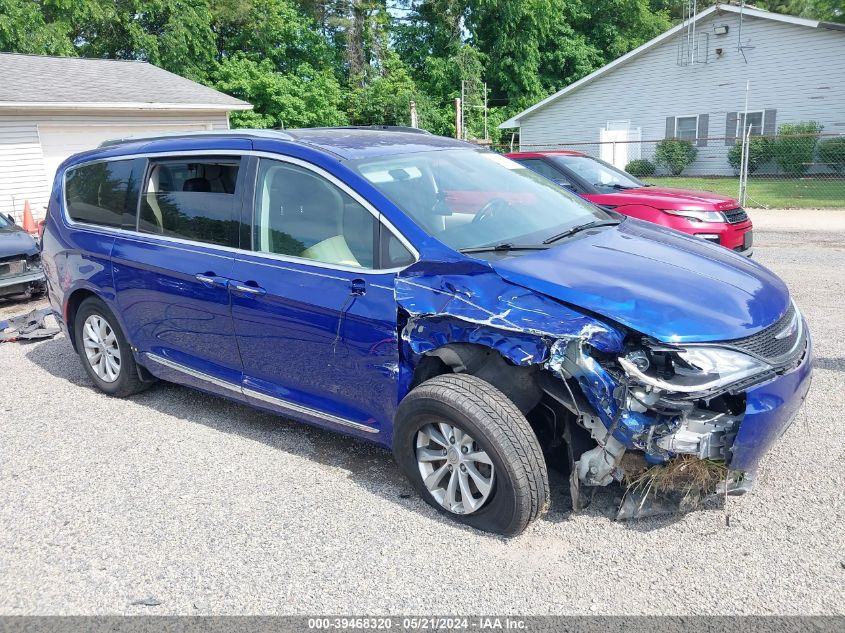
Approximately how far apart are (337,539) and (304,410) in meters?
0.85

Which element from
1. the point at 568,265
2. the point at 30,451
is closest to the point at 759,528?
the point at 568,265

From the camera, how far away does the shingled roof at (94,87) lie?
1584 centimetres

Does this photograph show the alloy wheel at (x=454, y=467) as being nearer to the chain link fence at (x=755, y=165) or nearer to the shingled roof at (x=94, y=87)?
the chain link fence at (x=755, y=165)

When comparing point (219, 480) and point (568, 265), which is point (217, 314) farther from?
point (568, 265)

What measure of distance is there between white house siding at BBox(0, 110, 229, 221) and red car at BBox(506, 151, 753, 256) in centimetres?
909

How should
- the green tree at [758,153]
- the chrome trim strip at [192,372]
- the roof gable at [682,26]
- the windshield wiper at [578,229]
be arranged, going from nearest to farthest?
the windshield wiper at [578,229]
the chrome trim strip at [192,372]
the green tree at [758,153]
the roof gable at [682,26]

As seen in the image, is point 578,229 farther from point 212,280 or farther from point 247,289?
point 212,280

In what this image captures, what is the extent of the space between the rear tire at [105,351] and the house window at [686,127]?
25.1 metres

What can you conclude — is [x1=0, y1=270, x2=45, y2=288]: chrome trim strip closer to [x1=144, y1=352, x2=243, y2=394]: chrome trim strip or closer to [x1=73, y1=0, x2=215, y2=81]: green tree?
[x1=144, y1=352, x2=243, y2=394]: chrome trim strip

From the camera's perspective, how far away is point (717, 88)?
25.7 metres

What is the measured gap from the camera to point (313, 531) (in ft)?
11.6

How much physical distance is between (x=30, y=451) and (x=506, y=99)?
36.5 m

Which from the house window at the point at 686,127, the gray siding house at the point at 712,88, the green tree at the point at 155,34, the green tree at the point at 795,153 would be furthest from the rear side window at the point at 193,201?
the green tree at the point at 155,34

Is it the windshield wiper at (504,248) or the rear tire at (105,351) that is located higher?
the windshield wiper at (504,248)
